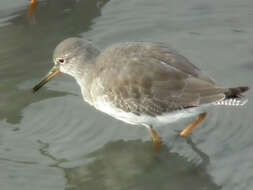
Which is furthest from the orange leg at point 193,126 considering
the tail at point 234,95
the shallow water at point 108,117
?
the tail at point 234,95

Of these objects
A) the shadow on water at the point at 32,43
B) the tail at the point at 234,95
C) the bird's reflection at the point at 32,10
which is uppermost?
the tail at the point at 234,95

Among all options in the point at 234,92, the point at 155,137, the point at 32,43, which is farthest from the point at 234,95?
the point at 32,43

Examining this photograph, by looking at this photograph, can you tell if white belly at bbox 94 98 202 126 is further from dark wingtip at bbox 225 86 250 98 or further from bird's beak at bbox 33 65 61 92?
bird's beak at bbox 33 65 61 92

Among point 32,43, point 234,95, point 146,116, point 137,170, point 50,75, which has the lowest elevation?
point 137,170

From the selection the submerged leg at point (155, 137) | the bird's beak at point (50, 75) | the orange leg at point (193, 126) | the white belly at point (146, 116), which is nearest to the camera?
the white belly at point (146, 116)

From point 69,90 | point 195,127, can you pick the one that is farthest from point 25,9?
point 195,127

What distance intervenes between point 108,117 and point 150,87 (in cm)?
123

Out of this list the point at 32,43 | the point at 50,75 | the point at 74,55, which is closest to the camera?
the point at 74,55

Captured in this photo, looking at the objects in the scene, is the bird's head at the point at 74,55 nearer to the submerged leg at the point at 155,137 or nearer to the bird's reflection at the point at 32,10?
the submerged leg at the point at 155,137

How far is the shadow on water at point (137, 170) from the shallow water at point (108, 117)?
1 centimetres

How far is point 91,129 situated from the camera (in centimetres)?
796

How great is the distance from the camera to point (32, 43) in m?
9.91

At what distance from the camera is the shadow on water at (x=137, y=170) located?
7.02m

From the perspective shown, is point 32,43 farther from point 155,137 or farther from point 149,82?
point 149,82
